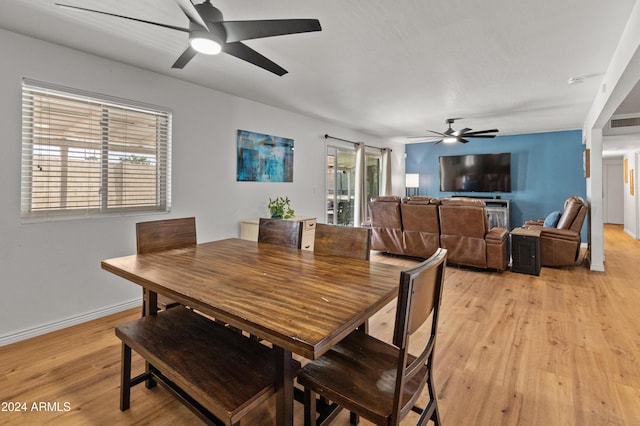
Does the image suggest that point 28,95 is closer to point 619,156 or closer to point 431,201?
point 431,201

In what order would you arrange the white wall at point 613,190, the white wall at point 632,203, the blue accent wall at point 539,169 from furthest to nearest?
the white wall at point 613,190 → the white wall at point 632,203 → the blue accent wall at point 539,169

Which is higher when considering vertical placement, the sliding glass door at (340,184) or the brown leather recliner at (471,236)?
the sliding glass door at (340,184)

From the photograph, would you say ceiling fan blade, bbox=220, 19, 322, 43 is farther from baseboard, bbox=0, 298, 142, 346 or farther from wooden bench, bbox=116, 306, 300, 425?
baseboard, bbox=0, 298, 142, 346

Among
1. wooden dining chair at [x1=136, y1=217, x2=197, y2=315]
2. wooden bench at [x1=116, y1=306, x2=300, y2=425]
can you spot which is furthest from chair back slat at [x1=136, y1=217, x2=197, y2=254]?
wooden bench at [x1=116, y1=306, x2=300, y2=425]

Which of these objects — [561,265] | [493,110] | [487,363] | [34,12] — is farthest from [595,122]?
[34,12]

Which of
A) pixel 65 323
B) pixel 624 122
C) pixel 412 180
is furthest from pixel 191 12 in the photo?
pixel 412 180

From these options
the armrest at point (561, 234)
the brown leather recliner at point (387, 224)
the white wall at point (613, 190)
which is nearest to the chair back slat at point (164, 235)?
the brown leather recliner at point (387, 224)

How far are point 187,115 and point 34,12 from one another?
4.83 feet

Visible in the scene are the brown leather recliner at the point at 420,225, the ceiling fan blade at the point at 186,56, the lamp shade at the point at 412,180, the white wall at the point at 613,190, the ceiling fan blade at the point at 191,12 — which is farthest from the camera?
the white wall at the point at 613,190

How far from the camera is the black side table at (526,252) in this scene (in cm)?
416

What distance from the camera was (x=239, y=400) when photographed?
3.56 feet

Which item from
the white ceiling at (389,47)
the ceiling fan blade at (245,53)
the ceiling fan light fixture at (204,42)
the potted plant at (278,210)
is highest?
the white ceiling at (389,47)

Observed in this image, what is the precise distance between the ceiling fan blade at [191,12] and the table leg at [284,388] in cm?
162

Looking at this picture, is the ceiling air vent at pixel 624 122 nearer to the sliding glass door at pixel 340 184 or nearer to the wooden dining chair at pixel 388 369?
the sliding glass door at pixel 340 184
